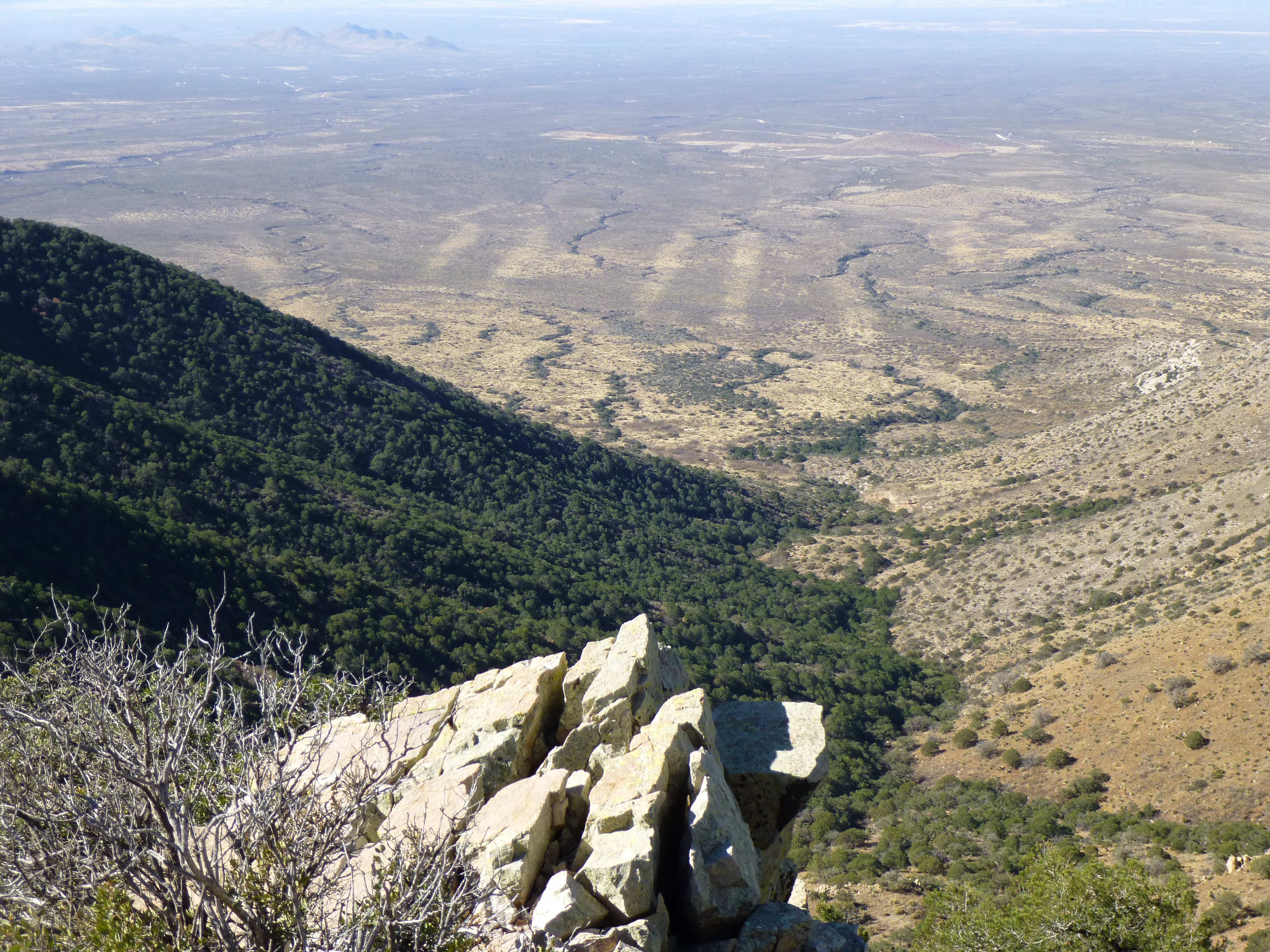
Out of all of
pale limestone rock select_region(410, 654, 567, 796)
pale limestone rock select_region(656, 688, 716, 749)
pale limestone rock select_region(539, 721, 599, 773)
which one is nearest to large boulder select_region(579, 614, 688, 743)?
pale limestone rock select_region(539, 721, 599, 773)

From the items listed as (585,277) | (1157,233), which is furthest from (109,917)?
(1157,233)

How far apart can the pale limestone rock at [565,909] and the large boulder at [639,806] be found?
0.14 meters

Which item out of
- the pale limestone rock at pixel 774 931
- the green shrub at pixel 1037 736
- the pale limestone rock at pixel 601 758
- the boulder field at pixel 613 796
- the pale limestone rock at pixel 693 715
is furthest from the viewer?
the green shrub at pixel 1037 736

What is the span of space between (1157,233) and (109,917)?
166694 mm

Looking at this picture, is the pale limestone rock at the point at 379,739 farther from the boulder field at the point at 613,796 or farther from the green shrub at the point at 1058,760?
the green shrub at the point at 1058,760

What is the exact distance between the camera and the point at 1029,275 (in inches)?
4798

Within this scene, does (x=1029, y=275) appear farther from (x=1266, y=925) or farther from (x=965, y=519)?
(x=1266, y=925)

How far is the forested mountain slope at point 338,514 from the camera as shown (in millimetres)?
23828

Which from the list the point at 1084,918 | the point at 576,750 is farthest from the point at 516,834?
the point at 1084,918

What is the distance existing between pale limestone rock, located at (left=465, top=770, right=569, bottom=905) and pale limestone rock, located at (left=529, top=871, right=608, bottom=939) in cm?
37

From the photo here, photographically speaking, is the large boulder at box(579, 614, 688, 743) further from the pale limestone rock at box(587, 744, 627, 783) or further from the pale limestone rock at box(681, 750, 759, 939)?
the pale limestone rock at box(681, 750, 759, 939)

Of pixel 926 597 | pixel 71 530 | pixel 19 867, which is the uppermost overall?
pixel 19 867

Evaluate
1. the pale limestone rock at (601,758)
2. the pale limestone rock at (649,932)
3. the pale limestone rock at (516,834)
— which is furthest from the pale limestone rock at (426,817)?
the pale limestone rock at (649,932)

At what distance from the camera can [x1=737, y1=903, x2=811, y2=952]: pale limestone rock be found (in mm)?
9734
